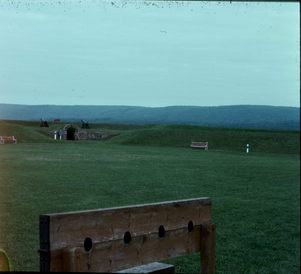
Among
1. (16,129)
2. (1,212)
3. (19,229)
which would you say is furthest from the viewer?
(16,129)

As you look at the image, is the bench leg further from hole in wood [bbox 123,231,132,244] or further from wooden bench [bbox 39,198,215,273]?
hole in wood [bbox 123,231,132,244]

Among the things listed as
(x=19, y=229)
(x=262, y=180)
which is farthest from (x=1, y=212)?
(x=262, y=180)

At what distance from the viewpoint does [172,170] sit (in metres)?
21.6

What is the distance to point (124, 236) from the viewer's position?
349 cm

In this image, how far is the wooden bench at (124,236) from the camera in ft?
10.2

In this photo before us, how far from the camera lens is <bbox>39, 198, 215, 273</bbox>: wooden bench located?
3.10 meters

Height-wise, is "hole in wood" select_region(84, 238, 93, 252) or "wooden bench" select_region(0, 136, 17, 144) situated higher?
"hole in wood" select_region(84, 238, 93, 252)

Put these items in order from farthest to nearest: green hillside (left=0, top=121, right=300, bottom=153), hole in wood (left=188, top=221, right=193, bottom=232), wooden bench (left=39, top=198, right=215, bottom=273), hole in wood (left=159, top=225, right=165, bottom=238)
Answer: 1. green hillside (left=0, top=121, right=300, bottom=153)
2. hole in wood (left=188, top=221, right=193, bottom=232)
3. hole in wood (left=159, top=225, right=165, bottom=238)
4. wooden bench (left=39, top=198, right=215, bottom=273)

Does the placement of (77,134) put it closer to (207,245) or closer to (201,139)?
(201,139)

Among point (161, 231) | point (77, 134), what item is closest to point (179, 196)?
point (161, 231)

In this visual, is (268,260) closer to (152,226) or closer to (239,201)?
(152,226)

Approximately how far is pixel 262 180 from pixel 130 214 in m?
15.9

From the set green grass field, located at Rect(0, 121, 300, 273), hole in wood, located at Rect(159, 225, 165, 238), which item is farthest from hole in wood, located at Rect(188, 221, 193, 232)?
green grass field, located at Rect(0, 121, 300, 273)

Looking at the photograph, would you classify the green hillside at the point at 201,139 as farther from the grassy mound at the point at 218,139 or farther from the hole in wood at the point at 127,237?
the hole in wood at the point at 127,237
